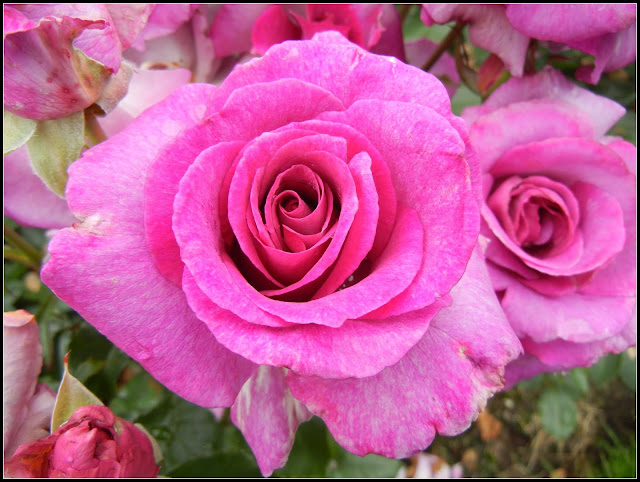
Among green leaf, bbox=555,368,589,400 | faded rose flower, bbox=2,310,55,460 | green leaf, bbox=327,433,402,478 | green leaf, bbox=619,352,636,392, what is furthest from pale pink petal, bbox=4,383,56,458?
green leaf, bbox=619,352,636,392

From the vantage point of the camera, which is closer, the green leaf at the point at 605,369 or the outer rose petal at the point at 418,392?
the outer rose petal at the point at 418,392

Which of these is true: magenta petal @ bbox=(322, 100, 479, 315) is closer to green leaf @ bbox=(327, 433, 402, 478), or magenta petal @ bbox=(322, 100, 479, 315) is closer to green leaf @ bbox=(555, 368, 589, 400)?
green leaf @ bbox=(327, 433, 402, 478)

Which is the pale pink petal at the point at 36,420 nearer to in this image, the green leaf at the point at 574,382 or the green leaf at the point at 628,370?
the green leaf at the point at 574,382

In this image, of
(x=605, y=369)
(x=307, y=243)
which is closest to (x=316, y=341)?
(x=307, y=243)

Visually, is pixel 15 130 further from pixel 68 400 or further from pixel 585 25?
pixel 585 25

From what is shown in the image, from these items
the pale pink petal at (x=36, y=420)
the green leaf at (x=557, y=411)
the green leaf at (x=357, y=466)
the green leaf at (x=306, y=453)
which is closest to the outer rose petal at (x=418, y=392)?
the pale pink petal at (x=36, y=420)
